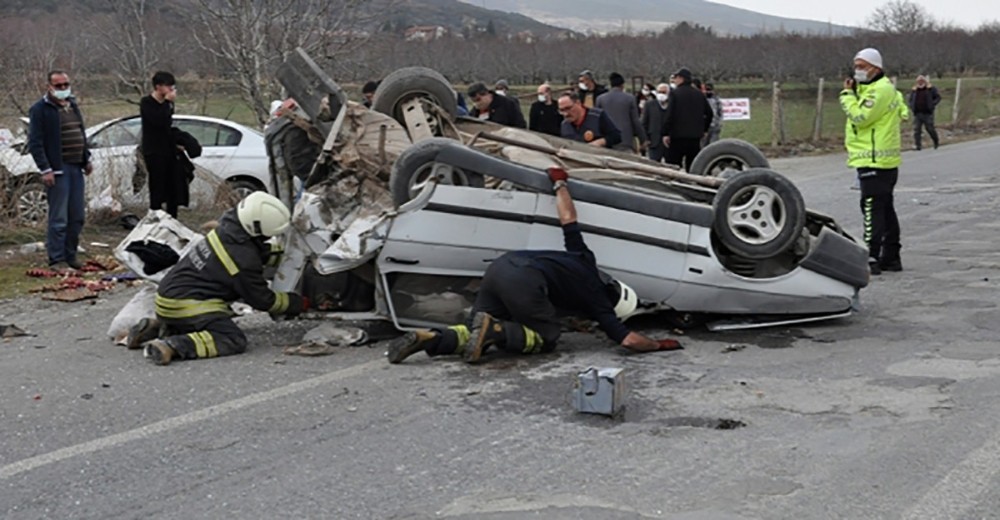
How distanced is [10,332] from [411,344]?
313 cm

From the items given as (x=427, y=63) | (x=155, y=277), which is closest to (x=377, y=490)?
(x=155, y=277)

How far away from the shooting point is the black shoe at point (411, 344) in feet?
21.2

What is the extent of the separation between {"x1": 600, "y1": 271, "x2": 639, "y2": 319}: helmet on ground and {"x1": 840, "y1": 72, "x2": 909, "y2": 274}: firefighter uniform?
10.7 feet

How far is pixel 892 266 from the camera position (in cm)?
936

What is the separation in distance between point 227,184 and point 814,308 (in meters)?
8.50

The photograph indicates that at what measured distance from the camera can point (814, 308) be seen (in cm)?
720

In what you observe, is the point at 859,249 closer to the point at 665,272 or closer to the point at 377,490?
the point at 665,272

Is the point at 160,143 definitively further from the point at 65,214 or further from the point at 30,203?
the point at 30,203

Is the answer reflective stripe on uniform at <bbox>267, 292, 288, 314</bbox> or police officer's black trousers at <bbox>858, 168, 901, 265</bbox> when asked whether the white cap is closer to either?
police officer's black trousers at <bbox>858, 168, 901, 265</bbox>

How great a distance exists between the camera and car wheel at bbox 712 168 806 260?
23.1 ft

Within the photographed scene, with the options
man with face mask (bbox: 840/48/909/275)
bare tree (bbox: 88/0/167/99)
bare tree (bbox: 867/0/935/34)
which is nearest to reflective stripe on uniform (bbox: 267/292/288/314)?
man with face mask (bbox: 840/48/909/275)

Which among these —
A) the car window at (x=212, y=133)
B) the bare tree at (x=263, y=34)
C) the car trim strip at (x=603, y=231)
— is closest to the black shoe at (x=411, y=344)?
the car trim strip at (x=603, y=231)

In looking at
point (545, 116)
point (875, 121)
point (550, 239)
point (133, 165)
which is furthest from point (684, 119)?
point (550, 239)

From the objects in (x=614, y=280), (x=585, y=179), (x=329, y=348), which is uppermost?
(x=585, y=179)
